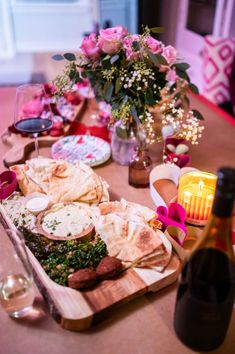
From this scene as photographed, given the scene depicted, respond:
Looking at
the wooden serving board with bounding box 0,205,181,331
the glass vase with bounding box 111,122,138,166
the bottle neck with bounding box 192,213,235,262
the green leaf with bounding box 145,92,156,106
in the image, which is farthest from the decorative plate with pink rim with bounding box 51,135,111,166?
the bottle neck with bounding box 192,213,235,262

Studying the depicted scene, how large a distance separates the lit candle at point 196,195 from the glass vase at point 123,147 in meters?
0.27

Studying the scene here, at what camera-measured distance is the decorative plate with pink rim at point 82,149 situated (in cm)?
124

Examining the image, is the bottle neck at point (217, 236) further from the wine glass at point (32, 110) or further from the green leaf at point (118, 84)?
the wine glass at point (32, 110)

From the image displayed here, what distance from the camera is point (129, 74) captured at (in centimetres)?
106

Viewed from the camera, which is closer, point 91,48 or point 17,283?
point 17,283

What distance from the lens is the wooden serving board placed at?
682 millimetres

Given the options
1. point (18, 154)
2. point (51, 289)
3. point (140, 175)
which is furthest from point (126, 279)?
point (18, 154)

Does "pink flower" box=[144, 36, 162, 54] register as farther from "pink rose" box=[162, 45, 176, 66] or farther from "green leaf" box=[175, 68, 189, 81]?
"green leaf" box=[175, 68, 189, 81]

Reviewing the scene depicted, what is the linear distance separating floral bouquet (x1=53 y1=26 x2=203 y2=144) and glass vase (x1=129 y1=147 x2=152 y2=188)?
0.05 meters

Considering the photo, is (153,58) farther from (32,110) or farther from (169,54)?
(32,110)

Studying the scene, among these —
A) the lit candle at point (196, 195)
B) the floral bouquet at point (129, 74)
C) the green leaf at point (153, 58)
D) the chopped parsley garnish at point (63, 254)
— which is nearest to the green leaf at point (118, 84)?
the floral bouquet at point (129, 74)

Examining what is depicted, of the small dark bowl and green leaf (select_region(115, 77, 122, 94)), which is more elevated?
green leaf (select_region(115, 77, 122, 94))

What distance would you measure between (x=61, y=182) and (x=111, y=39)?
0.44 meters

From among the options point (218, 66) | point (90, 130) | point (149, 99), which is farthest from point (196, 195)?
point (218, 66)
